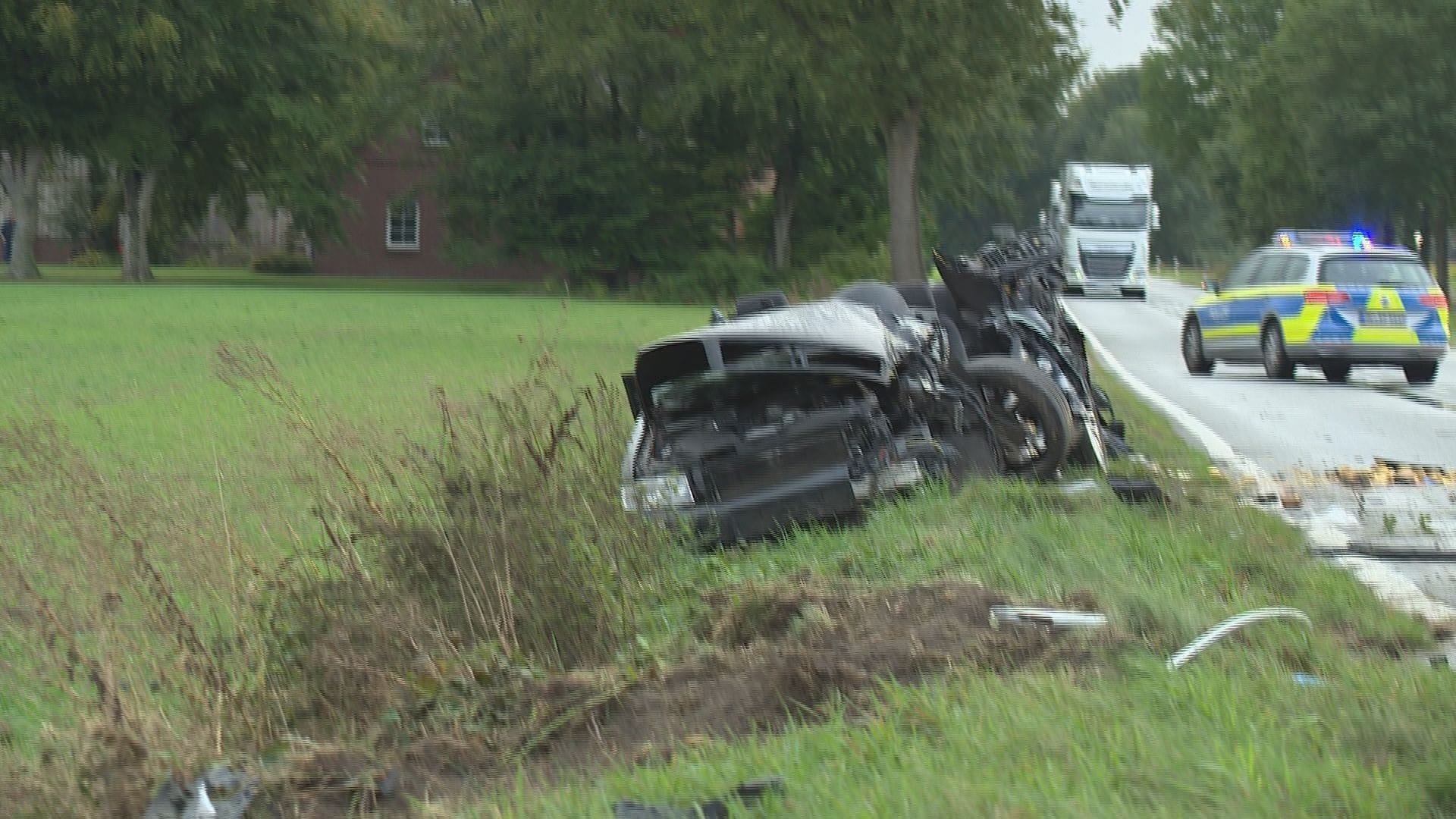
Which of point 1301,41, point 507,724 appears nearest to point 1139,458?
point 507,724

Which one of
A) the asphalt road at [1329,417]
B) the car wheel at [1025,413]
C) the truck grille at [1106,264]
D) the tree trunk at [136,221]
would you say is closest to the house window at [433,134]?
the tree trunk at [136,221]

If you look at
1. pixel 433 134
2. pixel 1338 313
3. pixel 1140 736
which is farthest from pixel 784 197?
pixel 1140 736

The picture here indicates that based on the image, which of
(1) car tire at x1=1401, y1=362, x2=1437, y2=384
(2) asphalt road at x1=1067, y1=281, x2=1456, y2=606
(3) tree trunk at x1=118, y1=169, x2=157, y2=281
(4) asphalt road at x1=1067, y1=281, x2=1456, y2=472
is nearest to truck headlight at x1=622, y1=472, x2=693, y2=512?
(2) asphalt road at x1=1067, y1=281, x2=1456, y2=606

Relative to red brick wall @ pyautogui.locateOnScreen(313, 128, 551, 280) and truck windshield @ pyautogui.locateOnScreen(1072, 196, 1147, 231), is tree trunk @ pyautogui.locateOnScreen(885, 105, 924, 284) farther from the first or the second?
red brick wall @ pyautogui.locateOnScreen(313, 128, 551, 280)

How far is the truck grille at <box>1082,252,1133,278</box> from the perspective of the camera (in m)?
47.4

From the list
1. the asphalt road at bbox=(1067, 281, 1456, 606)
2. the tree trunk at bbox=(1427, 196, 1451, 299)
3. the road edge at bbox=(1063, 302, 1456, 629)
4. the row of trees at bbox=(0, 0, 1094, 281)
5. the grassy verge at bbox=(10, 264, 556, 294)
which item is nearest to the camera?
the road edge at bbox=(1063, 302, 1456, 629)

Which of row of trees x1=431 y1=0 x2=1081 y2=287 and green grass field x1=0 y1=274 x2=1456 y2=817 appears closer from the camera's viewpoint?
green grass field x1=0 y1=274 x2=1456 y2=817

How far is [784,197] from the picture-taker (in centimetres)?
5359

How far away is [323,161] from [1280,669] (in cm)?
5134

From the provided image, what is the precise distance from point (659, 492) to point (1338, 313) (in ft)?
45.8

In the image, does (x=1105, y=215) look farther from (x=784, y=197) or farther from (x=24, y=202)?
(x=24, y=202)

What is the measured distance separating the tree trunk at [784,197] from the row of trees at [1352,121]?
14.3m

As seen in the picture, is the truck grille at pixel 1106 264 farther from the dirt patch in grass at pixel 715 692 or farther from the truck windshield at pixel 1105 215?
the dirt patch in grass at pixel 715 692

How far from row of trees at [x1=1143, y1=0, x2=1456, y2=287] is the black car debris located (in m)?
41.9
